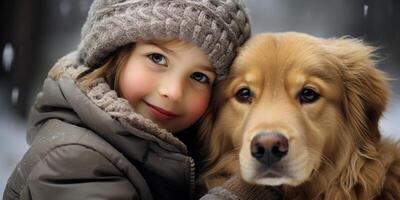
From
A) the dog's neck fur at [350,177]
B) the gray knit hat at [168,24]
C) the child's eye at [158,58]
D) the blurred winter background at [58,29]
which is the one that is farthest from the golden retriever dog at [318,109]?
the blurred winter background at [58,29]

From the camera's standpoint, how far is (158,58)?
5.85ft

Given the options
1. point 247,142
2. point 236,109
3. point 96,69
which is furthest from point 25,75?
point 247,142

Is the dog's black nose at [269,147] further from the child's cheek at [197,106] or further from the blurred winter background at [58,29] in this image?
the blurred winter background at [58,29]

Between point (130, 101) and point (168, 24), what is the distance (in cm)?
25

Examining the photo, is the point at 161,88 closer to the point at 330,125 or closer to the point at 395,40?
the point at 330,125

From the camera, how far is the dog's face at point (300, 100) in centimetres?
169

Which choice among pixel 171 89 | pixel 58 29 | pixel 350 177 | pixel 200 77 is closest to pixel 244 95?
pixel 200 77

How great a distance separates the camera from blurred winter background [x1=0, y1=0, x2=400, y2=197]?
7.80 ft

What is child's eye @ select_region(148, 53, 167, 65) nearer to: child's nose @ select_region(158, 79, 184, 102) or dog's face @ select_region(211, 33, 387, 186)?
child's nose @ select_region(158, 79, 184, 102)

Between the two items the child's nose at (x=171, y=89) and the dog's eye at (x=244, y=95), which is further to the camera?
the dog's eye at (x=244, y=95)

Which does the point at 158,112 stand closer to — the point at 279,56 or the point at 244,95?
the point at 244,95

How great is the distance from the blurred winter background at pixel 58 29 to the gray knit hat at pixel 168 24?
0.58 meters

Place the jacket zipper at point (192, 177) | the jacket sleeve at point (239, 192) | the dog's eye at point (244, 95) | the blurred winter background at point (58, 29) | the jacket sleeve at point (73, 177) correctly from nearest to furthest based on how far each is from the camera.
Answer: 1. the jacket sleeve at point (73, 177)
2. the jacket sleeve at point (239, 192)
3. the jacket zipper at point (192, 177)
4. the dog's eye at point (244, 95)
5. the blurred winter background at point (58, 29)

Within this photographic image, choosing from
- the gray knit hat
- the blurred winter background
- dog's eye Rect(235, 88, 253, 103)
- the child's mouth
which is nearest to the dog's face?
dog's eye Rect(235, 88, 253, 103)
